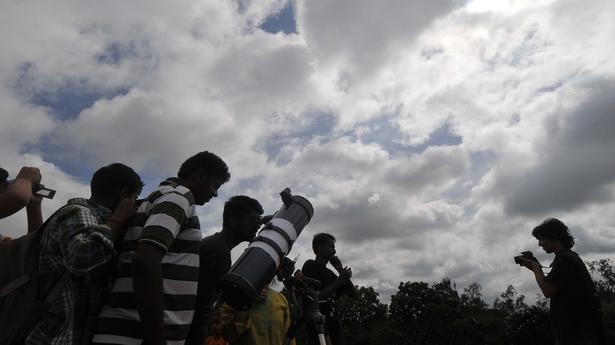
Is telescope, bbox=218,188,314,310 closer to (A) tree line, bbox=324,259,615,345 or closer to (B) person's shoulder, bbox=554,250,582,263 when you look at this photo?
(B) person's shoulder, bbox=554,250,582,263

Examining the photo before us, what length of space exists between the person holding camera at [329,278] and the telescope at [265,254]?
106 inches

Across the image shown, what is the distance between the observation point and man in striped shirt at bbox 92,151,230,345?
7.08ft

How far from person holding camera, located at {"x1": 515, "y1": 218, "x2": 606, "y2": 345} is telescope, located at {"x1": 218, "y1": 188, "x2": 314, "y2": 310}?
335cm

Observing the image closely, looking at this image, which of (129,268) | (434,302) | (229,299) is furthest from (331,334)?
(434,302)

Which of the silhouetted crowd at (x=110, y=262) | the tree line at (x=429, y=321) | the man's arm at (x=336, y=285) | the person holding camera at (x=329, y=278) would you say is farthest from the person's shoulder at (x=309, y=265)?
the tree line at (x=429, y=321)

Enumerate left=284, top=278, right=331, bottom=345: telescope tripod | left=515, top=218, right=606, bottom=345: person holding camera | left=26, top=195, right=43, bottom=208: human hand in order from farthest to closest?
left=515, top=218, right=606, bottom=345: person holding camera, left=284, top=278, right=331, bottom=345: telescope tripod, left=26, top=195, right=43, bottom=208: human hand

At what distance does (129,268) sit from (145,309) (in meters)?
0.32

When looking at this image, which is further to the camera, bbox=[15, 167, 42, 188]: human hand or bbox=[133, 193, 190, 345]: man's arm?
bbox=[15, 167, 42, 188]: human hand

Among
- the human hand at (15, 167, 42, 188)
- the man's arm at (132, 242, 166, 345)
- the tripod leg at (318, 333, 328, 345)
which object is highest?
the human hand at (15, 167, 42, 188)

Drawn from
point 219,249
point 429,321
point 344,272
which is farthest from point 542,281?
point 429,321

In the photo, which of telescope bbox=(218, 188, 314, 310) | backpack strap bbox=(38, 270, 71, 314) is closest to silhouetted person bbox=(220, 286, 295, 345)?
telescope bbox=(218, 188, 314, 310)

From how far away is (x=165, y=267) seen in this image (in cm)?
242

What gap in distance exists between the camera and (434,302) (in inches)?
2625

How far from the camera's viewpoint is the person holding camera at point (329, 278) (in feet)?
18.8
